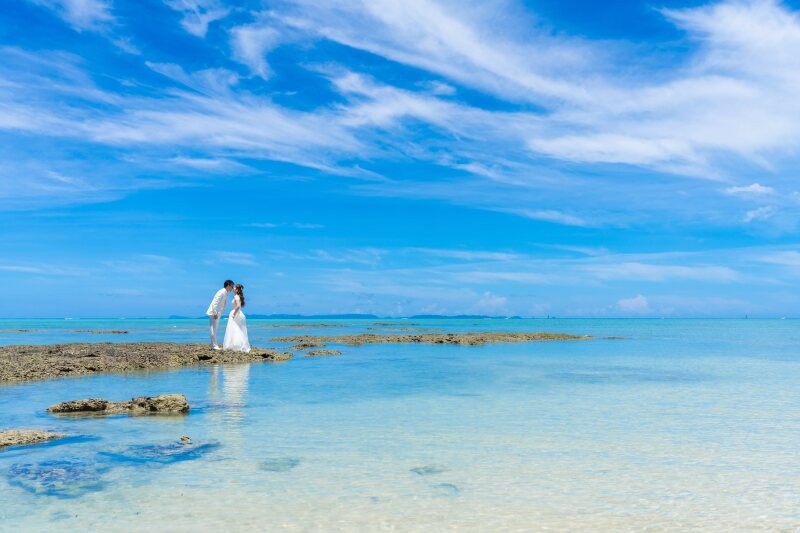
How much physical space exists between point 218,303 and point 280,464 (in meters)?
18.1

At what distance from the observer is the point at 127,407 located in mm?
13531

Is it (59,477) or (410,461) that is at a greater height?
(59,477)

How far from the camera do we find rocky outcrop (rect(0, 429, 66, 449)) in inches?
398

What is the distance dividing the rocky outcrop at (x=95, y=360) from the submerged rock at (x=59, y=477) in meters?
11.4

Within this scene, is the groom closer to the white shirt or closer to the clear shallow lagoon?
the white shirt

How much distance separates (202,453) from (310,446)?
1828 mm

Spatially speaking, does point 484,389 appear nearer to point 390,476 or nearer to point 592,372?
point 592,372

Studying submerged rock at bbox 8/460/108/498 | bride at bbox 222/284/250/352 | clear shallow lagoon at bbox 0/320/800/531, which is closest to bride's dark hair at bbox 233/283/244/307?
bride at bbox 222/284/250/352

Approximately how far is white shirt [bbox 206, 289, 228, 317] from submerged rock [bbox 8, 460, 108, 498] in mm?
17191

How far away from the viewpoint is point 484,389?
18.7 meters

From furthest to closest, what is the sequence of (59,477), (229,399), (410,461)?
(229,399) < (410,461) < (59,477)

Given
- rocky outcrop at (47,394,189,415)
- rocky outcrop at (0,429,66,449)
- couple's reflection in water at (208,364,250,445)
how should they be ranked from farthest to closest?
1. rocky outcrop at (47,394,189,415)
2. couple's reflection in water at (208,364,250,445)
3. rocky outcrop at (0,429,66,449)

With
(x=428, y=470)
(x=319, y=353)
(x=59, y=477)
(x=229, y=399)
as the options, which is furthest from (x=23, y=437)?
(x=319, y=353)

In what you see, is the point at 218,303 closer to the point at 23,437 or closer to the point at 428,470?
the point at 23,437
